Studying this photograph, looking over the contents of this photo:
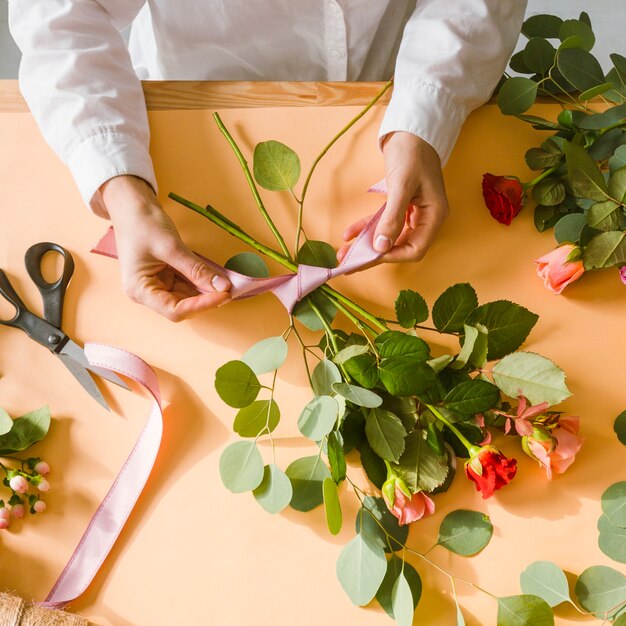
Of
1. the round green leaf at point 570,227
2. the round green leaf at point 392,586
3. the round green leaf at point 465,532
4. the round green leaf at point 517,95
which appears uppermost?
the round green leaf at point 517,95

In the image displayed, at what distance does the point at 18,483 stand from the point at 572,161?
2.04 feet

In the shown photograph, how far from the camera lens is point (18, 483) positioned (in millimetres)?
601

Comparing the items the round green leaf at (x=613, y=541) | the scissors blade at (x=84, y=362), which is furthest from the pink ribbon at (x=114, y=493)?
the round green leaf at (x=613, y=541)

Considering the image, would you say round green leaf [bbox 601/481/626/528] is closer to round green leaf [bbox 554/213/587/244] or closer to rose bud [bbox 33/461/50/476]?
round green leaf [bbox 554/213/587/244]

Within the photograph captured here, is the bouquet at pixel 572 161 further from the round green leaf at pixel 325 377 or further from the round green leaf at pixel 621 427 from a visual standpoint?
the round green leaf at pixel 325 377

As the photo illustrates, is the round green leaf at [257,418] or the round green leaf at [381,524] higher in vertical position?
the round green leaf at [257,418]

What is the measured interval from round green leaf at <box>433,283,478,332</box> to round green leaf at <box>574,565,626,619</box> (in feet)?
0.83

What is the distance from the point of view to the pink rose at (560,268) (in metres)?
0.63

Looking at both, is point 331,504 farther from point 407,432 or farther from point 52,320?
point 52,320

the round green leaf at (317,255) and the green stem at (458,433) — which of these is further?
the round green leaf at (317,255)

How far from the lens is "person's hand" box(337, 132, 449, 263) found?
2.07ft

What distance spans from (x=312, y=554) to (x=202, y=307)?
262 mm

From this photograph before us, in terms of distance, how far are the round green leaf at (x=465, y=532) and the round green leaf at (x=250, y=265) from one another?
0.31m

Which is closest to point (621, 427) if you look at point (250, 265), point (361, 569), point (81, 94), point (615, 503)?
point (615, 503)
